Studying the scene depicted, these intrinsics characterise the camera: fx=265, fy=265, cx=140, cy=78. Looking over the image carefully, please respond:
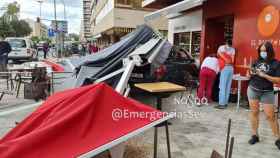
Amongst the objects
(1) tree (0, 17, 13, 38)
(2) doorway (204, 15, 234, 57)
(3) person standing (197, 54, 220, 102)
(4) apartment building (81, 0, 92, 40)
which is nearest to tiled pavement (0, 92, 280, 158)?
(3) person standing (197, 54, 220, 102)

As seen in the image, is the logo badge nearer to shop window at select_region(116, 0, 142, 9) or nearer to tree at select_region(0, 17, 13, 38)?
shop window at select_region(116, 0, 142, 9)

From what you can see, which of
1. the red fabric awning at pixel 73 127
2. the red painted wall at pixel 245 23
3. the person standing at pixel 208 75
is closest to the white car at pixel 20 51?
the red painted wall at pixel 245 23

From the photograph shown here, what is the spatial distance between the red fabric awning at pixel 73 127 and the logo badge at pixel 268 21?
5388 mm

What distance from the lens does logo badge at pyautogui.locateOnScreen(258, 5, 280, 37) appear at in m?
6.45

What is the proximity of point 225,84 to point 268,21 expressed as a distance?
1.92 meters

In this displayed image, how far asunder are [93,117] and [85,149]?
0.34m

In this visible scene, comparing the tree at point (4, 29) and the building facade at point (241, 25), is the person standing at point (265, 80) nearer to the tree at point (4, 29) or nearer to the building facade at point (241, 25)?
the building facade at point (241, 25)

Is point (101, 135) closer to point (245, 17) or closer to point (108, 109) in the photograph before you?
point (108, 109)

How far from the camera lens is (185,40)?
494 inches

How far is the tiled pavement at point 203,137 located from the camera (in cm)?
395

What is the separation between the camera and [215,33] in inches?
382

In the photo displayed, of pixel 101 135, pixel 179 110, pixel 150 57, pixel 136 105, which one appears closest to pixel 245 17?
pixel 179 110

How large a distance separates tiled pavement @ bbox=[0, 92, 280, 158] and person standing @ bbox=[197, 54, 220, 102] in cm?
96

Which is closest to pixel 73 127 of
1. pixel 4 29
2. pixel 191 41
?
pixel 191 41
